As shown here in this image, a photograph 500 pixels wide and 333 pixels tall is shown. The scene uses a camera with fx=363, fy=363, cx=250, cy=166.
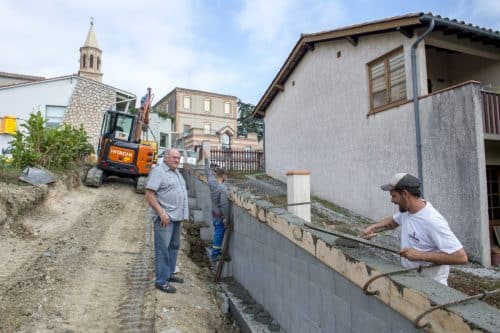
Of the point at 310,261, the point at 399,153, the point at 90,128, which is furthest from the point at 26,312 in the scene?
the point at 90,128

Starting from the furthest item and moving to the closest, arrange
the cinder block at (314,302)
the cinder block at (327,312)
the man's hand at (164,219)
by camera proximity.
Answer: the man's hand at (164,219)
the cinder block at (314,302)
the cinder block at (327,312)

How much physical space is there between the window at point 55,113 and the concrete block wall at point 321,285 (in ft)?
60.6

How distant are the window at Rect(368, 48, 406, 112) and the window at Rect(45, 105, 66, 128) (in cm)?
1736

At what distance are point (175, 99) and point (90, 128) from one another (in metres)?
21.2

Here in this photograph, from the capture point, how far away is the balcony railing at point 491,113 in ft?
24.1

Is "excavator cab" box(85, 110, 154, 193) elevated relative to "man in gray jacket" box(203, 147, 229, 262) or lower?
elevated

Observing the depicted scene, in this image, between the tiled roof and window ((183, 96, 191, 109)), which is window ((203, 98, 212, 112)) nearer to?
window ((183, 96, 191, 109))

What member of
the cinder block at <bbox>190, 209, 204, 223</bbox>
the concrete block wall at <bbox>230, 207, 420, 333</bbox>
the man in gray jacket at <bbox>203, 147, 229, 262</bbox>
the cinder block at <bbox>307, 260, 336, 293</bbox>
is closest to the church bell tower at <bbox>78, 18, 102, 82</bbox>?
the cinder block at <bbox>190, 209, 204, 223</bbox>

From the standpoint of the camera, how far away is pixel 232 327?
4398mm

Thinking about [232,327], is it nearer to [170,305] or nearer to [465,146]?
[170,305]

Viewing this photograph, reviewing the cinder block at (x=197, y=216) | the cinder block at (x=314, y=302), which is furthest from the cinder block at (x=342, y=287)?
the cinder block at (x=197, y=216)

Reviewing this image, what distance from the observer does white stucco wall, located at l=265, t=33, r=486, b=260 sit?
8078 millimetres

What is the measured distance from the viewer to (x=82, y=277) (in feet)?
16.0

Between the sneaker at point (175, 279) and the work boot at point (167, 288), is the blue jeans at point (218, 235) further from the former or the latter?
the work boot at point (167, 288)
